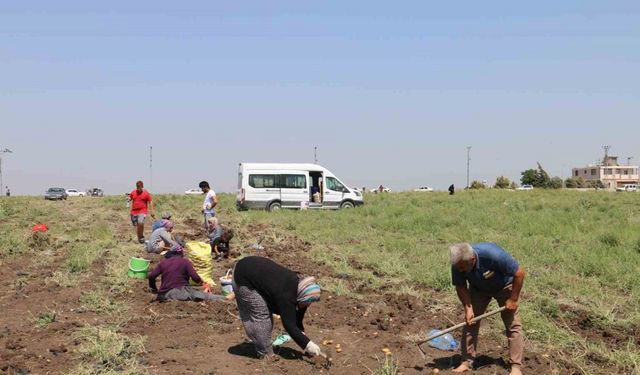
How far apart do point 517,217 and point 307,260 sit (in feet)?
26.9

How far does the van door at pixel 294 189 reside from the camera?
83.7 feet

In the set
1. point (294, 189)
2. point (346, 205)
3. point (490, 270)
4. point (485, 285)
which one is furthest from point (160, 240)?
point (346, 205)

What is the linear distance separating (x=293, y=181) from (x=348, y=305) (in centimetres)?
1718

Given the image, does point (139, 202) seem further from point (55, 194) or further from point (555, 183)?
point (555, 183)

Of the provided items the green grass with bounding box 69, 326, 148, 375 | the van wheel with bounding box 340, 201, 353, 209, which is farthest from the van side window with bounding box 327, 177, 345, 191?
the green grass with bounding box 69, 326, 148, 375

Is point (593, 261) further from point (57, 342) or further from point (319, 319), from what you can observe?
point (57, 342)

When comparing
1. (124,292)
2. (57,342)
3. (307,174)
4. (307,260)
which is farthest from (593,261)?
(307,174)

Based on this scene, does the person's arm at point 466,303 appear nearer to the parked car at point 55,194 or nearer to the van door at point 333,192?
the van door at point 333,192

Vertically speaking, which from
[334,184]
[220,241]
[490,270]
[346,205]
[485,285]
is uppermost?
[334,184]

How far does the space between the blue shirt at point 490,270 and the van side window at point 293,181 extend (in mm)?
20002

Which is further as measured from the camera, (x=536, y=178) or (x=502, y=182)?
(x=536, y=178)

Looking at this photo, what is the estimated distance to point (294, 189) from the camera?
25.6 metres

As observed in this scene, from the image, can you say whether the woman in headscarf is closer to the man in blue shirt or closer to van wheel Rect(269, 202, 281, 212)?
the man in blue shirt

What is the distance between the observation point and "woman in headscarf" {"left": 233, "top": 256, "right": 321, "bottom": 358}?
602cm
